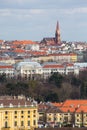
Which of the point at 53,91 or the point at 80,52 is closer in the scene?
the point at 53,91

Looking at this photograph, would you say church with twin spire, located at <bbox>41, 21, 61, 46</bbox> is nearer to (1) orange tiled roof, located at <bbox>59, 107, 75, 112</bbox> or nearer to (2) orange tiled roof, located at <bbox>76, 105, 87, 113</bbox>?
(1) orange tiled roof, located at <bbox>59, 107, 75, 112</bbox>

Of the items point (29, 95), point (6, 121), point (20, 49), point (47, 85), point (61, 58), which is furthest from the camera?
point (20, 49)

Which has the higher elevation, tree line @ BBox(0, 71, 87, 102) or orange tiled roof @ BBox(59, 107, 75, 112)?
tree line @ BBox(0, 71, 87, 102)

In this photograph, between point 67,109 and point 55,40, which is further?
point 55,40

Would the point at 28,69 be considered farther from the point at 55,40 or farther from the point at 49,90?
the point at 55,40

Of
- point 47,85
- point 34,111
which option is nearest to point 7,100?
point 34,111

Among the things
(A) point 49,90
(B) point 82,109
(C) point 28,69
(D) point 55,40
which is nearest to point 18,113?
(B) point 82,109

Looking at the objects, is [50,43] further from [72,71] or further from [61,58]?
[72,71]

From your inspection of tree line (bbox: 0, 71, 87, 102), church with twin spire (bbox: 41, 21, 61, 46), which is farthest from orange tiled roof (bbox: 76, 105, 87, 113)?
church with twin spire (bbox: 41, 21, 61, 46)
